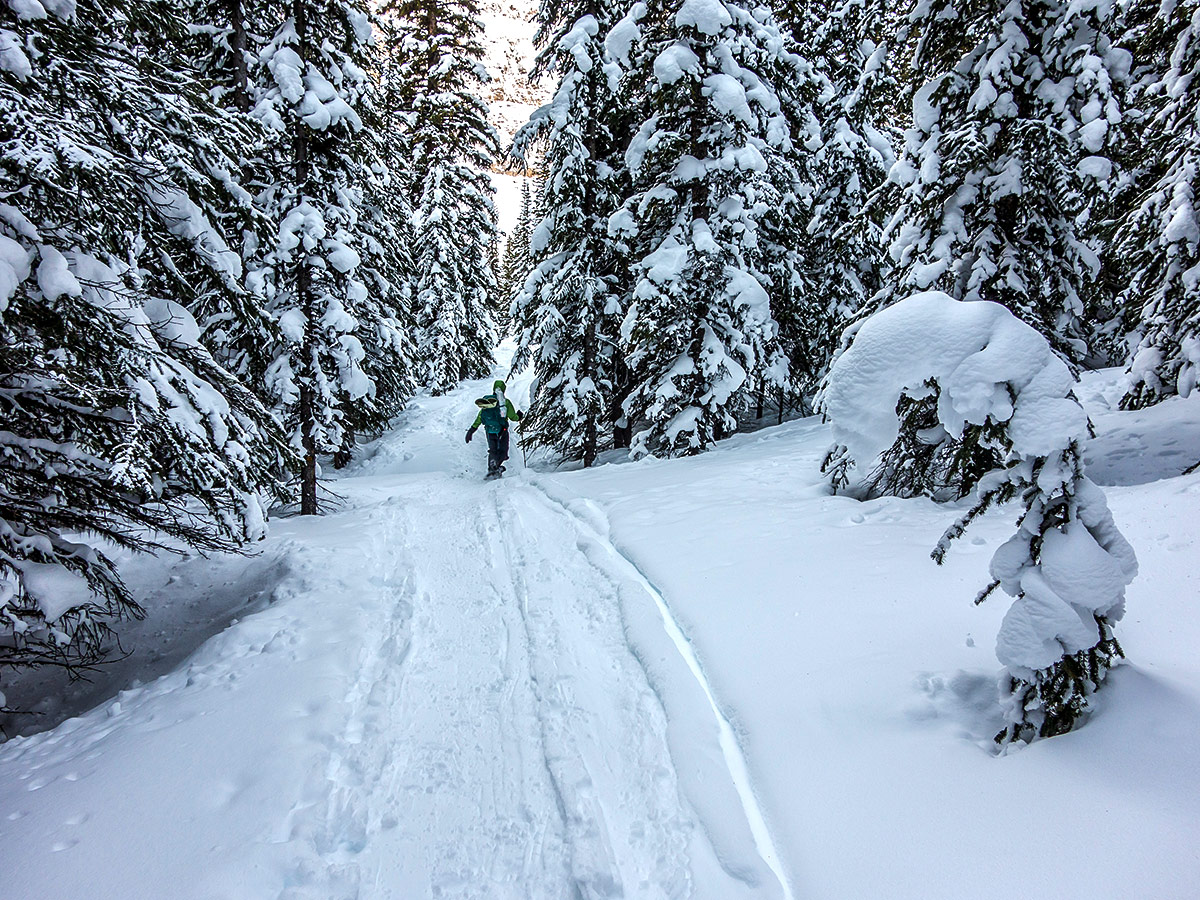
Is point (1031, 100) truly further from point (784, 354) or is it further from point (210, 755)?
point (210, 755)

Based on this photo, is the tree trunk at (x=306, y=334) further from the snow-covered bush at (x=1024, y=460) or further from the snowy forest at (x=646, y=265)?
the snow-covered bush at (x=1024, y=460)

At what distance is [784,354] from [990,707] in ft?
43.3

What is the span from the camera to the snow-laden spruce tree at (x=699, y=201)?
11.0m

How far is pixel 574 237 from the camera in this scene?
14016 mm

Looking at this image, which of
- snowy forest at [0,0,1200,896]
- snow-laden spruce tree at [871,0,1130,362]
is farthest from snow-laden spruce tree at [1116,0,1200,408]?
snow-laden spruce tree at [871,0,1130,362]

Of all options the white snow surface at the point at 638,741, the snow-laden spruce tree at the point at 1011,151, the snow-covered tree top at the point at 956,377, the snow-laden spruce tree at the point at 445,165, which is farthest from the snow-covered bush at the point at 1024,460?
the snow-laden spruce tree at the point at 445,165

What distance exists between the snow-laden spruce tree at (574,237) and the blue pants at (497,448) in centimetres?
119

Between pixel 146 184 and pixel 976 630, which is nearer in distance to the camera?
pixel 976 630

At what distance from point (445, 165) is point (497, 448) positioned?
1594cm

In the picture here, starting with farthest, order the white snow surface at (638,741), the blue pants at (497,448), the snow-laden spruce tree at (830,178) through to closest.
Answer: the blue pants at (497,448)
the snow-laden spruce tree at (830,178)
the white snow surface at (638,741)

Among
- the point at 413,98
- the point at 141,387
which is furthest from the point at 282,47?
the point at 413,98

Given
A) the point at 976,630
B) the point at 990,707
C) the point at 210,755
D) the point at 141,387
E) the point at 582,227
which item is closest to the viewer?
the point at 990,707

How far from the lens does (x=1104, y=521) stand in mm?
2961

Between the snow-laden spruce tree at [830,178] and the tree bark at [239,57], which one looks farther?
the snow-laden spruce tree at [830,178]
